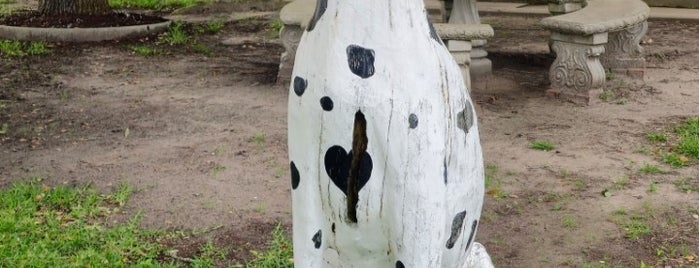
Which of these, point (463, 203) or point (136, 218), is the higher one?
point (463, 203)

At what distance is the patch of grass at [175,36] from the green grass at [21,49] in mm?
1355

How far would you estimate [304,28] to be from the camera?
7.59 metres

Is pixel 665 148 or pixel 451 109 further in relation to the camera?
pixel 665 148

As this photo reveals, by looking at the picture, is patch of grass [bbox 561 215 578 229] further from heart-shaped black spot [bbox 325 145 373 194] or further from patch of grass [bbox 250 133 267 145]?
heart-shaped black spot [bbox 325 145 373 194]

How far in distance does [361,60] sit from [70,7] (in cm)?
984

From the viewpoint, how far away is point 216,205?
551cm

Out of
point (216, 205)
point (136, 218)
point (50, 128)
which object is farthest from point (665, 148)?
point (50, 128)

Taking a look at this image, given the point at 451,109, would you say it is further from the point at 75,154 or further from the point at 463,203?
the point at 75,154

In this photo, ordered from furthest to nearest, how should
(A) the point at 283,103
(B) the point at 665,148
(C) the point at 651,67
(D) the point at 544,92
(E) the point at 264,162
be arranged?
1. (C) the point at 651,67
2. (D) the point at 544,92
3. (A) the point at 283,103
4. (B) the point at 665,148
5. (E) the point at 264,162

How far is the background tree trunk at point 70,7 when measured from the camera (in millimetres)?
11406

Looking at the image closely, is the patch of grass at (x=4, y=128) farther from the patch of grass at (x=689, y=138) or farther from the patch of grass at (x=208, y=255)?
the patch of grass at (x=689, y=138)

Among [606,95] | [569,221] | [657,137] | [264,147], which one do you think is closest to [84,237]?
[264,147]

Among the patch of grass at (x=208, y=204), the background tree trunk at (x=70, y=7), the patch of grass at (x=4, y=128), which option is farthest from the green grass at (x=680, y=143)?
the background tree trunk at (x=70, y=7)

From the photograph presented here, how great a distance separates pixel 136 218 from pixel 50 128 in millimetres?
2233
